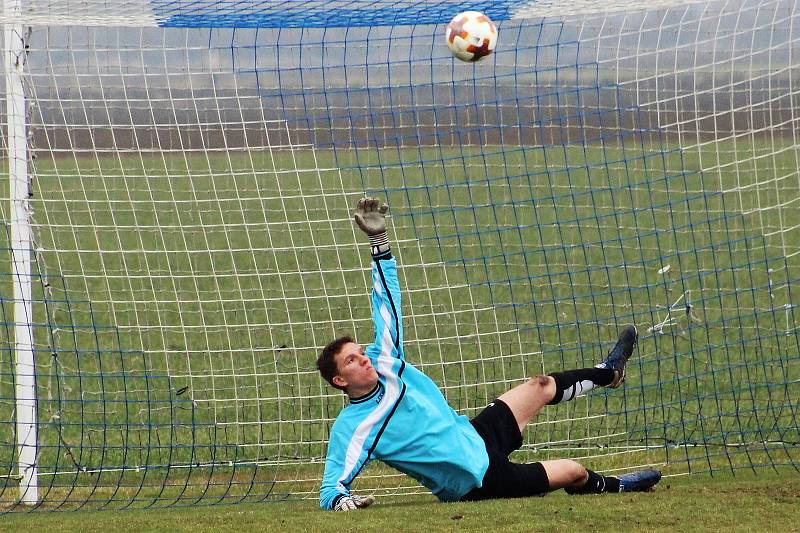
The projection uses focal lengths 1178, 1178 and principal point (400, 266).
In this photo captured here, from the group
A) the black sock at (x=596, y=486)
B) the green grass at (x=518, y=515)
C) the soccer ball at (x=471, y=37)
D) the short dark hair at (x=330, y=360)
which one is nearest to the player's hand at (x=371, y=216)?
the short dark hair at (x=330, y=360)

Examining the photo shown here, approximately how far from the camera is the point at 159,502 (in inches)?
284

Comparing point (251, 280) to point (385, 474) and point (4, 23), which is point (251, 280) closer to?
point (385, 474)

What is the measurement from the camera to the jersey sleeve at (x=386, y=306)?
6.37 m

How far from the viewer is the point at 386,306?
6.38 metres

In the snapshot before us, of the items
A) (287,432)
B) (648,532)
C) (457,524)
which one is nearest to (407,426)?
(457,524)

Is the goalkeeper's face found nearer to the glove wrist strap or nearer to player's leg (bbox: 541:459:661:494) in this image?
the glove wrist strap

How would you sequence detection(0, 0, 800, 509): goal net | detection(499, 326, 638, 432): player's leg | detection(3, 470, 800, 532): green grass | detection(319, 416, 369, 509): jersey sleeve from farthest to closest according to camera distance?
detection(0, 0, 800, 509): goal net < detection(499, 326, 638, 432): player's leg < detection(319, 416, 369, 509): jersey sleeve < detection(3, 470, 800, 532): green grass

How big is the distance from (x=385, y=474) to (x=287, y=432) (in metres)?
1.10

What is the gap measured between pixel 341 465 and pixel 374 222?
130 centimetres

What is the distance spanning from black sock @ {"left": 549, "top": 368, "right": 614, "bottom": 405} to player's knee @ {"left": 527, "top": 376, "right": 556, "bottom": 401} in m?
0.03

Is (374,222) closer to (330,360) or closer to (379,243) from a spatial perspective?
(379,243)

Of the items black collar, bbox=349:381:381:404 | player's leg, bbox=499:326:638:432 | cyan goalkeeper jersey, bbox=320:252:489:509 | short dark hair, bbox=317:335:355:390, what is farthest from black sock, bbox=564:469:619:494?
short dark hair, bbox=317:335:355:390

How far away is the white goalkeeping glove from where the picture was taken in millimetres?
6328

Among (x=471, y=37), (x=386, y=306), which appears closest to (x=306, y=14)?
(x=471, y=37)
